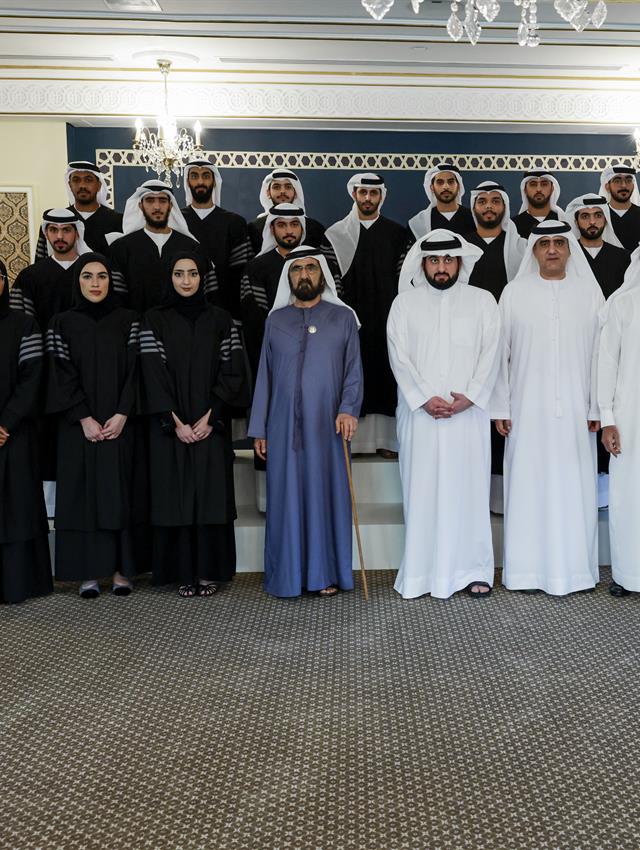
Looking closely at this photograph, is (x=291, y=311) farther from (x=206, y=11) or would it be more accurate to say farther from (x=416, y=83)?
(x=416, y=83)

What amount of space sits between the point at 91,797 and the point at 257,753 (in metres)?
0.52

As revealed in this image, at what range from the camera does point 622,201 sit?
593cm

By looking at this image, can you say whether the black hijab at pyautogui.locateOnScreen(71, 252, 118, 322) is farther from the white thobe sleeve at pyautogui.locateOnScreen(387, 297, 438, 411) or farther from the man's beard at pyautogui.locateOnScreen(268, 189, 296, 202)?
the man's beard at pyautogui.locateOnScreen(268, 189, 296, 202)

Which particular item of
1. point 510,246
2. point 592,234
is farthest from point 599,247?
point 510,246

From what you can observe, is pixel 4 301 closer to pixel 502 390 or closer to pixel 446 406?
pixel 446 406

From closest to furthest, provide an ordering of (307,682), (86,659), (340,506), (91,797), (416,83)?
(91,797)
(307,682)
(86,659)
(340,506)
(416,83)

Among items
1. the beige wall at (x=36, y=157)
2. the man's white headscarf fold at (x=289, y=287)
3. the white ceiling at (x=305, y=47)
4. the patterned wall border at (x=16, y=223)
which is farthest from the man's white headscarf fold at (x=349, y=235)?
the patterned wall border at (x=16, y=223)

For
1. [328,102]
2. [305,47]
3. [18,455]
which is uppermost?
[305,47]

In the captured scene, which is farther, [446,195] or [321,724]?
[446,195]

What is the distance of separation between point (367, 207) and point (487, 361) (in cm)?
180

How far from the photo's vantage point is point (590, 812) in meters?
2.35

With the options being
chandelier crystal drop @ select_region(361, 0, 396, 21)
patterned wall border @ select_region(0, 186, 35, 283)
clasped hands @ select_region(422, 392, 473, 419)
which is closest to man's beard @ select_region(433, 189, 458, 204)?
clasped hands @ select_region(422, 392, 473, 419)

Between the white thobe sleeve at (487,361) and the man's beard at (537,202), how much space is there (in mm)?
1755

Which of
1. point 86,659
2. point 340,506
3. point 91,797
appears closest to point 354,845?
point 91,797
